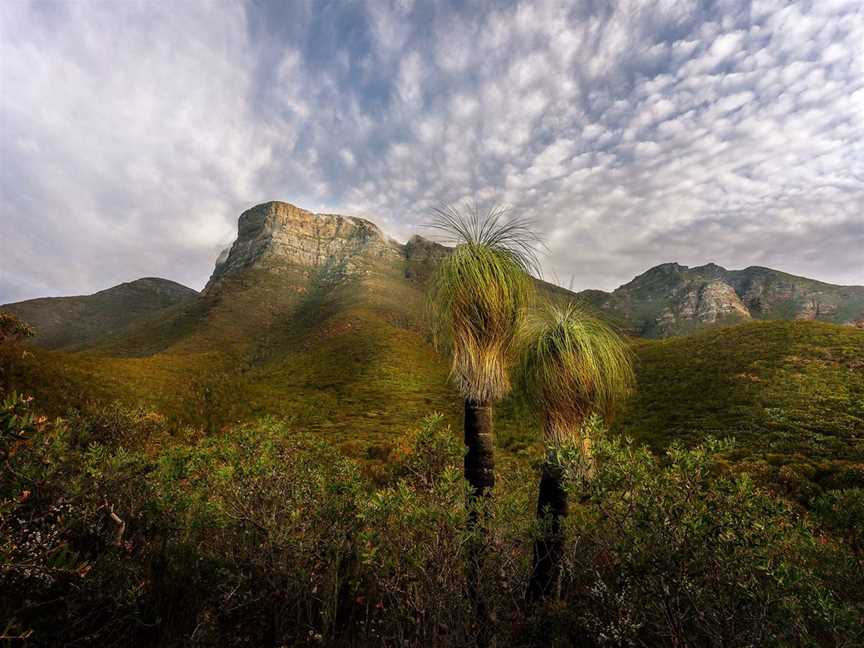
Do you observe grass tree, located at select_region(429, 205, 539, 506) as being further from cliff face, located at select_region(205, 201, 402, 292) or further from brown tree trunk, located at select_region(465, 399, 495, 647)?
cliff face, located at select_region(205, 201, 402, 292)

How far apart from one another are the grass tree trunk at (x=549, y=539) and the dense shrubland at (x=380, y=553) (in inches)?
7.7

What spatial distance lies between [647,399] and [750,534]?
2950cm

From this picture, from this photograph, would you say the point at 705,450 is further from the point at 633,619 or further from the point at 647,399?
the point at 647,399

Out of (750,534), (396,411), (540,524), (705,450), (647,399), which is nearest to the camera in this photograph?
(750,534)

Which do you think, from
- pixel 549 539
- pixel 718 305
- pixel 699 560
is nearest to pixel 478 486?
pixel 549 539

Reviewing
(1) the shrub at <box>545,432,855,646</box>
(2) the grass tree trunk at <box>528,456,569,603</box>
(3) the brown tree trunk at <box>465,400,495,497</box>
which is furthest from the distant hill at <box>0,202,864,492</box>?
(1) the shrub at <box>545,432,855,646</box>

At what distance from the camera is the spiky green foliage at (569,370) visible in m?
5.92

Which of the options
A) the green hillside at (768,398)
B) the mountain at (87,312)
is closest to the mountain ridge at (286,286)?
the mountain at (87,312)

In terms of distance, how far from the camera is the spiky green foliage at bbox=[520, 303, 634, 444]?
592cm

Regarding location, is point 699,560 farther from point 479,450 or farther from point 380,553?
point 380,553

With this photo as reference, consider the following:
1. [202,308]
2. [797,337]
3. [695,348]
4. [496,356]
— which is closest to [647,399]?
[695,348]

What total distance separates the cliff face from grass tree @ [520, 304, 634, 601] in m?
137

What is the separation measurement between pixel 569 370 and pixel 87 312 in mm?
224820

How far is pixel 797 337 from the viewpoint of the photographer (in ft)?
109
